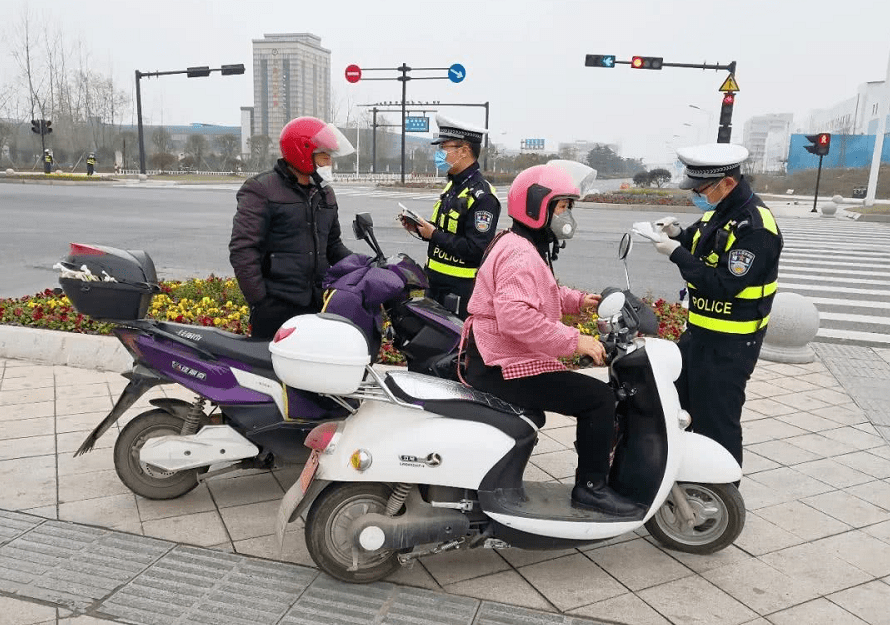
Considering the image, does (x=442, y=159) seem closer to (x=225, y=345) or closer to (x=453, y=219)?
(x=453, y=219)

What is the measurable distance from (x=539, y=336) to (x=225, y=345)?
1618 millimetres

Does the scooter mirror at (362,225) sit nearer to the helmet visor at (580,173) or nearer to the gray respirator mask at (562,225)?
the helmet visor at (580,173)

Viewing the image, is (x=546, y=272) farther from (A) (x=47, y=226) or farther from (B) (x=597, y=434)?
(A) (x=47, y=226)

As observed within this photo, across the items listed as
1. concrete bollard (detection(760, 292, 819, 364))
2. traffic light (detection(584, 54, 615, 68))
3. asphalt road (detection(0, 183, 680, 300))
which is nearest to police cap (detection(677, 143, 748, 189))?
concrete bollard (detection(760, 292, 819, 364))

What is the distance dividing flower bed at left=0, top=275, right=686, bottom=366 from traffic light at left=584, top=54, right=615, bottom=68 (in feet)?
67.7

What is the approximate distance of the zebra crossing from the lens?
372 inches

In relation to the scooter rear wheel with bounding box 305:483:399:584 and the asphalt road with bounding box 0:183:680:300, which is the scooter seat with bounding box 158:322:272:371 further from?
the asphalt road with bounding box 0:183:680:300

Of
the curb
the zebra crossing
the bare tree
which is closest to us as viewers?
the curb

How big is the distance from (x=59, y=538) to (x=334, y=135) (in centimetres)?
237

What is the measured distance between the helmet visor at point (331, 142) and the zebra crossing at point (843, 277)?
6.82 meters

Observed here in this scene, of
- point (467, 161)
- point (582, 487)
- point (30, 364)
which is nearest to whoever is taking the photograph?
point (582, 487)

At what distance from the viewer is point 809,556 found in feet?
12.0

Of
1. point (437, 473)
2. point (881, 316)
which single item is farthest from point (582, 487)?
point (881, 316)

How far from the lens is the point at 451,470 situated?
126 inches
